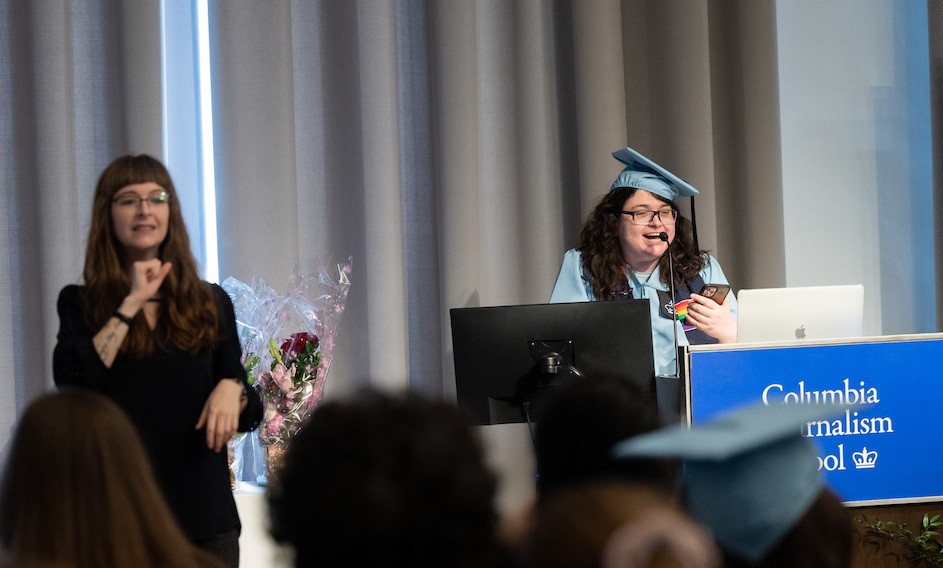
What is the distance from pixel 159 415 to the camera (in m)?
2.14

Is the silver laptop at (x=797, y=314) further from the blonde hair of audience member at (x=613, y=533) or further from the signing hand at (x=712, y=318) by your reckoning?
the blonde hair of audience member at (x=613, y=533)

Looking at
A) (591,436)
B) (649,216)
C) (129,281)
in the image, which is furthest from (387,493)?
(649,216)

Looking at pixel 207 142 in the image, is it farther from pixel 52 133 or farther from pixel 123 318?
pixel 123 318

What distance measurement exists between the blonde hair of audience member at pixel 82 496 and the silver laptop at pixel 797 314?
2000mm

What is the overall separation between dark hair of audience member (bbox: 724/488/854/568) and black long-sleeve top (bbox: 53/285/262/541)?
139cm

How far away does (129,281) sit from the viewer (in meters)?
2.22

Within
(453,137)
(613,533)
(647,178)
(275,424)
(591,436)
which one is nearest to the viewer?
(613,533)

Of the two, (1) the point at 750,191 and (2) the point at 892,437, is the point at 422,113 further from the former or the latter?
(2) the point at 892,437

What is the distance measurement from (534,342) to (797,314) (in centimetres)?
72

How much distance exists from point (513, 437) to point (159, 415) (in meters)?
2.21

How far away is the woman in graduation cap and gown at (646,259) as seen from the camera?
3.49 meters

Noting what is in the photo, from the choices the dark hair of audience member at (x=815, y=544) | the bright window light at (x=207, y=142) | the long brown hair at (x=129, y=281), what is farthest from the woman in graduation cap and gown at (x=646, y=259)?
the dark hair of audience member at (x=815, y=544)

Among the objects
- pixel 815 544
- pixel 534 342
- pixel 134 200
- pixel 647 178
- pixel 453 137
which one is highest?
pixel 453 137

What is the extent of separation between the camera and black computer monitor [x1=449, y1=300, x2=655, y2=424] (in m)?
2.88
